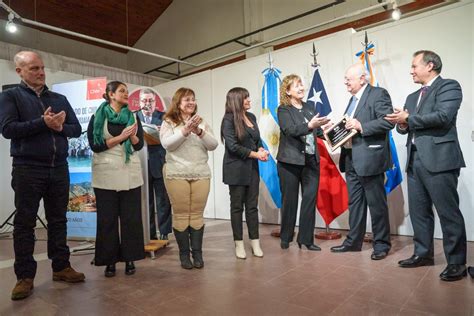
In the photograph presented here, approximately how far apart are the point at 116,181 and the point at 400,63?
10.5 ft

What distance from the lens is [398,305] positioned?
1.71 meters

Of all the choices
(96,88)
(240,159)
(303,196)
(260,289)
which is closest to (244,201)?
(240,159)

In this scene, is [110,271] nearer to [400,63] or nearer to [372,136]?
[372,136]

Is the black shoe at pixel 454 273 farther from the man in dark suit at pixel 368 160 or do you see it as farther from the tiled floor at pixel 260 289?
the man in dark suit at pixel 368 160

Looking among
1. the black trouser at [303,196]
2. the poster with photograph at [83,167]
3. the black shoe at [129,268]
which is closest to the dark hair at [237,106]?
the black trouser at [303,196]

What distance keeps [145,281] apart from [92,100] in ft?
8.53

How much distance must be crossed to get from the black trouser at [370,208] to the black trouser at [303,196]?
33cm

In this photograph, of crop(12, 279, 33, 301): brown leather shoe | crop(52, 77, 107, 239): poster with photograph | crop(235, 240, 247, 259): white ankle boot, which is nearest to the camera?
crop(12, 279, 33, 301): brown leather shoe

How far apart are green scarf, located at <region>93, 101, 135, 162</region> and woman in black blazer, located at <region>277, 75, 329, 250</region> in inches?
53.6

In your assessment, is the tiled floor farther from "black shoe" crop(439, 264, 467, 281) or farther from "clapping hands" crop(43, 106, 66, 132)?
"clapping hands" crop(43, 106, 66, 132)

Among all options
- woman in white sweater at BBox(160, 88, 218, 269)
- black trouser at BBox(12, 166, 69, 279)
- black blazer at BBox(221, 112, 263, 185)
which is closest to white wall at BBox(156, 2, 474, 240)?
black blazer at BBox(221, 112, 263, 185)


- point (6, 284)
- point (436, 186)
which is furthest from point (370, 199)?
point (6, 284)

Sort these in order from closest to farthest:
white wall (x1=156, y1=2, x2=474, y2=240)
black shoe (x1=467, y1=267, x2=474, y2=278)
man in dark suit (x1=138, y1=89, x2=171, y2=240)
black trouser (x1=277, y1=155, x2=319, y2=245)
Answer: black shoe (x1=467, y1=267, x2=474, y2=278), black trouser (x1=277, y1=155, x2=319, y2=245), white wall (x1=156, y1=2, x2=474, y2=240), man in dark suit (x1=138, y1=89, x2=171, y2=240)

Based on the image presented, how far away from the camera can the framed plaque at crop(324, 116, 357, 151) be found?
2.65 meters
